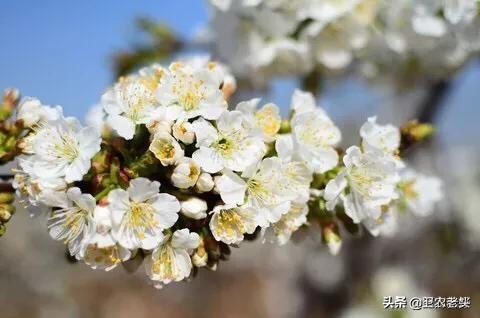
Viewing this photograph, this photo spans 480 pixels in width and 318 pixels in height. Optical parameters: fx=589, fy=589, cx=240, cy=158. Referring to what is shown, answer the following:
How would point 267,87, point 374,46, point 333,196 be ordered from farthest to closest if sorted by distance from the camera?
point 267,87 < point 374,46 < point 333,196

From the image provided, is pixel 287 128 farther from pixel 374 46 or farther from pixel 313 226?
pixel 374 46

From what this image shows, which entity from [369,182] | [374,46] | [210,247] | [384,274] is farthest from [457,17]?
[384,274]

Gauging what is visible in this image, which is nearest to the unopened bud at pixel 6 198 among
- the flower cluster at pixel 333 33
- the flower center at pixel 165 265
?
the flower center at pixel 165 265

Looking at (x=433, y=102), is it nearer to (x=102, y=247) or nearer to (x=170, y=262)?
(x=170, y=262)

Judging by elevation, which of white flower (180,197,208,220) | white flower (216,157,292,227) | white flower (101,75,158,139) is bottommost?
white flower (180,197,208,220)

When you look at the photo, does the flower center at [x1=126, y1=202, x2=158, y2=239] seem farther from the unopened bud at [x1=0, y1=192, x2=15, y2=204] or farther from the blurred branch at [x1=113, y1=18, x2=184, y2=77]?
the blurred branch at [x1=113, y1=18, x2=184, y2=77]

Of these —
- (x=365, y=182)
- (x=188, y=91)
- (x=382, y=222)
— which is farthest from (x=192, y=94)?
(x=382, y=222)

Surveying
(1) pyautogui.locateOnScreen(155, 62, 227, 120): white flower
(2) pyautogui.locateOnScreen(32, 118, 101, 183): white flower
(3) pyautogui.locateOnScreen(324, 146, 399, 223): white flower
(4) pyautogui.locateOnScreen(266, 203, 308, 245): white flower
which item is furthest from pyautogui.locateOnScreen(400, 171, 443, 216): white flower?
(2) pyautogui.locateOnScreen(32, 118, 101, 183): white flower
